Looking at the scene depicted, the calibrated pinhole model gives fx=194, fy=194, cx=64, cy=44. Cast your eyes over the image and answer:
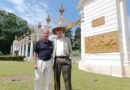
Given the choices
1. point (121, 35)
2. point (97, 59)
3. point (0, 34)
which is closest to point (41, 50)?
point (121, 35)

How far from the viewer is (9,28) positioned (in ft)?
154

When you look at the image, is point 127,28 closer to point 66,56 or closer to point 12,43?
point 66,56

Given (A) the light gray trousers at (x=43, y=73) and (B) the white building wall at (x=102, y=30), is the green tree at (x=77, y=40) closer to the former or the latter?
(B) the white building wall at (x=102, y=30)

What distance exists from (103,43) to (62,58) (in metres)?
6.24

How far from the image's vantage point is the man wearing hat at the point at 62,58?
14.8 feet

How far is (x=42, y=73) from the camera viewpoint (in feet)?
14.6

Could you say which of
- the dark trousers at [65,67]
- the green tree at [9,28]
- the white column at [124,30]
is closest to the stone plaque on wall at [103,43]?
the white column at [124,30]

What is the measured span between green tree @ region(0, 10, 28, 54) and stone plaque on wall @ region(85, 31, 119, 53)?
3629cm

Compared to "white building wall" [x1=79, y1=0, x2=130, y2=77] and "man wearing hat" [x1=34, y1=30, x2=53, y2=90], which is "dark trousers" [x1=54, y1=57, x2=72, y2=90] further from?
"white building wall" [x1=79, y1=0, x2=130, y2=77]

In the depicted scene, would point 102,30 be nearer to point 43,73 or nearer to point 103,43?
point 103,43

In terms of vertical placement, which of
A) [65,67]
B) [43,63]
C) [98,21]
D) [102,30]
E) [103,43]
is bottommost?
[65,67]

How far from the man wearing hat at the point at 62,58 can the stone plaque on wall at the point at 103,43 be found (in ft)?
18.1

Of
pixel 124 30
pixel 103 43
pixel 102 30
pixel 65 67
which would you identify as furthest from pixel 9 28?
Result: pixel 65 67

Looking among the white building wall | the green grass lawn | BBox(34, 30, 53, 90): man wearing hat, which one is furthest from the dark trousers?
the white building wall
